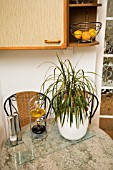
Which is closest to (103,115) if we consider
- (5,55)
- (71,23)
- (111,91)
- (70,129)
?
(111,91)

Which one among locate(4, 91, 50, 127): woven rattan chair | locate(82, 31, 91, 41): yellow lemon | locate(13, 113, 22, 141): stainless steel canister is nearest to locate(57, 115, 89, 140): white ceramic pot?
locate(13, 113, 22, 141): stainless steel canister

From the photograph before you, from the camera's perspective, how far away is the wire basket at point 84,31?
4.98 ft

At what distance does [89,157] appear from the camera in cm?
125

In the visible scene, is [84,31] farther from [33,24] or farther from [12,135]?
[12,135]

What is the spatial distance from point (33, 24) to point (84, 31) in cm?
46

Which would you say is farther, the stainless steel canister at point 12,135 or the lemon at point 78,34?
the lemon at point 78,34

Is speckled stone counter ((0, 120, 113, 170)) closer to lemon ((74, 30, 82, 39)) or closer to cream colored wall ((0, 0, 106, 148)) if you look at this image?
cream colored wall ((0, 0, 106, 148))

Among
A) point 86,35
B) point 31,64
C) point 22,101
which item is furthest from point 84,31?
point 22,101

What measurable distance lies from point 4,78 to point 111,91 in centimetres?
124

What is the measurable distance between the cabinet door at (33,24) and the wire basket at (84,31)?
0.17 m

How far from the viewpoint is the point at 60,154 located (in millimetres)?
1284

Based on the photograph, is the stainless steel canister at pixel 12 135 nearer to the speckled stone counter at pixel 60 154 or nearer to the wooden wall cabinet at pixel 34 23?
the speckled stone counter at pixel 60 154

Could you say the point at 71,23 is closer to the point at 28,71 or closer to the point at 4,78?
the point at 28,71

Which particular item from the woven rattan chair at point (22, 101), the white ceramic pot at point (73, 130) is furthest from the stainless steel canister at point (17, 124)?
the woven rattan chair at point (22, 101)
